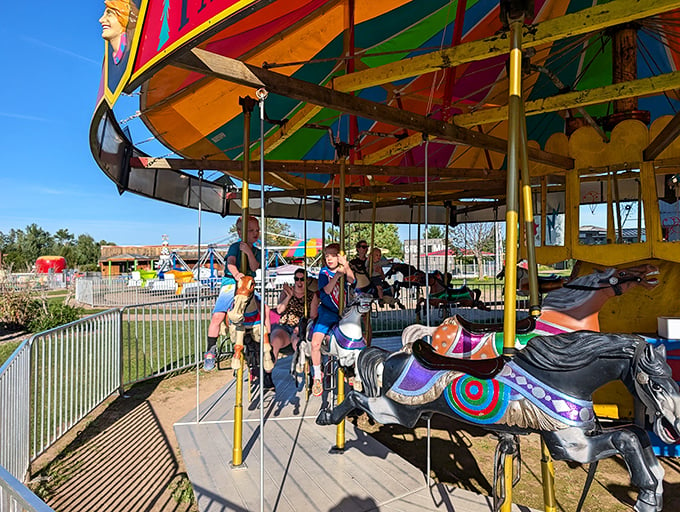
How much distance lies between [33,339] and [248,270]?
230 cm

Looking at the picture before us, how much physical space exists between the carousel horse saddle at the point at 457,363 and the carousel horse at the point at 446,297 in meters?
6.65

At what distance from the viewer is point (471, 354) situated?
294cm

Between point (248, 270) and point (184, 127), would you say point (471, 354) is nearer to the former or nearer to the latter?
point (248, 270)

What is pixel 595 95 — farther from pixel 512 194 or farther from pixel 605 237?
pixel 605 237

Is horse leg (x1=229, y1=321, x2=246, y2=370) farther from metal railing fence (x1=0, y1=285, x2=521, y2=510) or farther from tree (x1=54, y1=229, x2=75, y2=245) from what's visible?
tree (x1=54, y1=229, x2=75, y2=245)

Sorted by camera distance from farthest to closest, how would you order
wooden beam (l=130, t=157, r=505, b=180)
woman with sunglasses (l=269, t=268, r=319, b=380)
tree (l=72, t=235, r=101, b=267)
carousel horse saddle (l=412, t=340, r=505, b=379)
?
tree (l=72, t=235, r=101, b=267), woman with sunglasses (l=269, t=268, r=319, b=380), wooden beam (l=130, t=157, r=505, b=180), carousel horse saddle (l=412, t=340, r=505, b=379)

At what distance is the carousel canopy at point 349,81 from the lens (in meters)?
2.27

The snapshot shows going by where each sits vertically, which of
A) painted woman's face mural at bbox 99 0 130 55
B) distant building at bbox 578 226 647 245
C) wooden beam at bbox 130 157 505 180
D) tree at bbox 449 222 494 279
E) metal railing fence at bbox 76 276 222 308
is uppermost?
tree at bbox 449 222 494 279

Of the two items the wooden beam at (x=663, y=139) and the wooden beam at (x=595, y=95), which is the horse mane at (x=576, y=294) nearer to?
the wooden beam at (x=663, y=139)

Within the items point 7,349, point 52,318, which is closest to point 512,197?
point 7,349

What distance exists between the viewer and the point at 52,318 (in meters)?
11.5

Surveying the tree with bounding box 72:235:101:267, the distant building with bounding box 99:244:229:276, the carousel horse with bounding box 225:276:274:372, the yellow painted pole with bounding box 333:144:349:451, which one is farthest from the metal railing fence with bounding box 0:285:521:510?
the tree with bounding box 72:235:101:267

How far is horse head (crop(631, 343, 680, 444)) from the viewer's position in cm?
206

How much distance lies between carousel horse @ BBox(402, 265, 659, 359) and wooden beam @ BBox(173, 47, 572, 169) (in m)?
1.50
